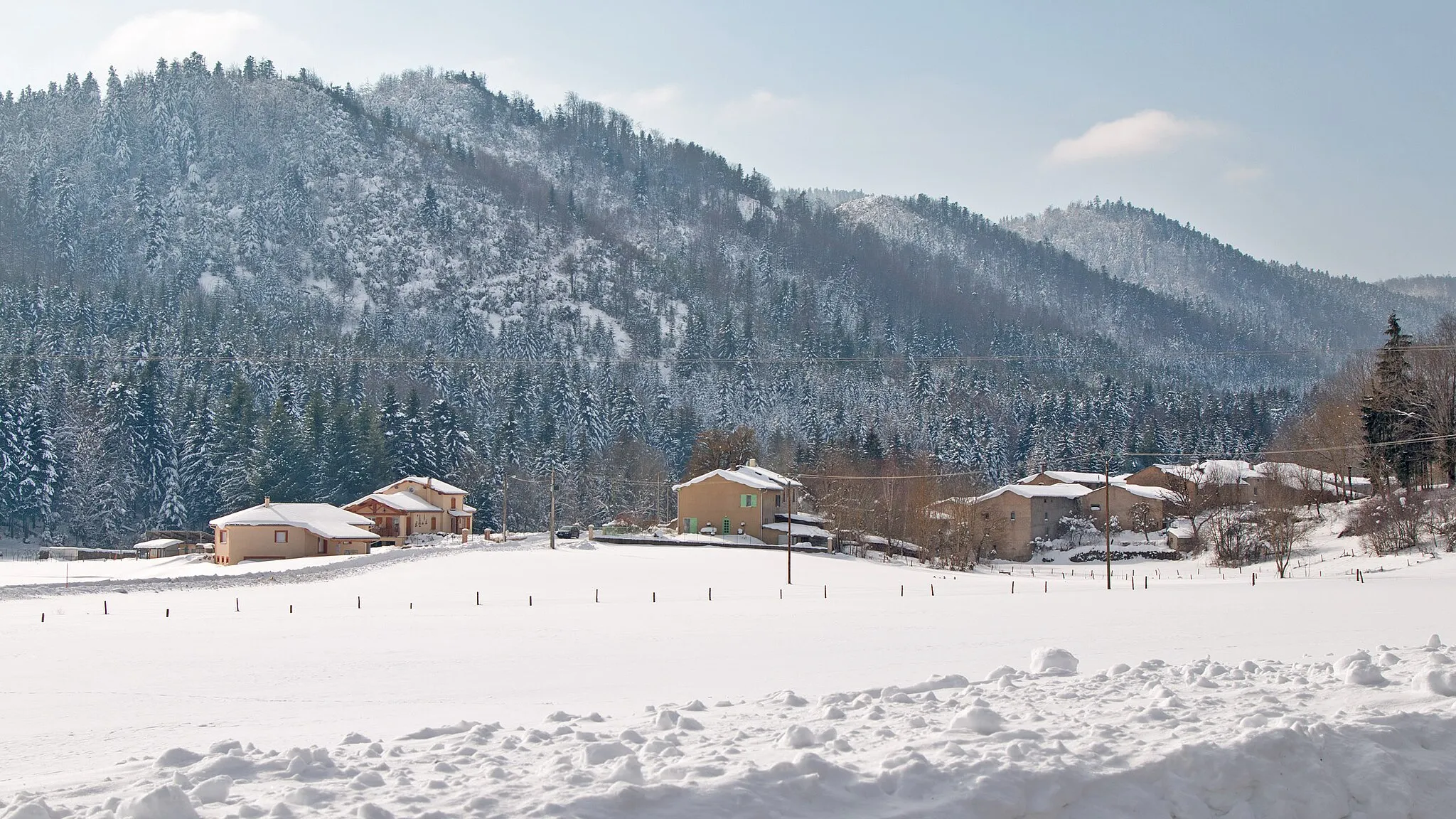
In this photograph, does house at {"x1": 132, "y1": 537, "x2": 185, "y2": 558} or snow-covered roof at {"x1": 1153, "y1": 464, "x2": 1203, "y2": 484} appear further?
snow-covered roof at {"x1": 1153, "y1": 464, "x2": 1203, "y2": 484}

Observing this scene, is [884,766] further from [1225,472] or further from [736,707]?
[1225,472]

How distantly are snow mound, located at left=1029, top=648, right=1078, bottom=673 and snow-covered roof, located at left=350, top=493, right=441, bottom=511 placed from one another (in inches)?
3265

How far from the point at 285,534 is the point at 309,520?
272 centimetres

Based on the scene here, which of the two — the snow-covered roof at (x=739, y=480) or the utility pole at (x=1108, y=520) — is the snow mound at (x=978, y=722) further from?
the snow-covered roof at (x=739, y=480)

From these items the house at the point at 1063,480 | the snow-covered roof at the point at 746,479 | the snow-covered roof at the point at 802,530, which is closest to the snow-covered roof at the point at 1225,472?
the house at the point at 1063,480

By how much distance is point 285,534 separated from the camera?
257 ft

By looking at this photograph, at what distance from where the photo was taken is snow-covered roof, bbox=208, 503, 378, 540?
77062 mm

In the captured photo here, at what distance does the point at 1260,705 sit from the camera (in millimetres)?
11180

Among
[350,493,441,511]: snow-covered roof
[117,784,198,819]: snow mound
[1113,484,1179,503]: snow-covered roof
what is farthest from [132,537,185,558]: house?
[117,784,198,819]: snow mound

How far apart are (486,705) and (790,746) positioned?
9.60m

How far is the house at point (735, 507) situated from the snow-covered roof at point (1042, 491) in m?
18.7

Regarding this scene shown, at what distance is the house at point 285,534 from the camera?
76688mm

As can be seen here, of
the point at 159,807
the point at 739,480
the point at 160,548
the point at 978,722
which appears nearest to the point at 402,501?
the point at 160,548

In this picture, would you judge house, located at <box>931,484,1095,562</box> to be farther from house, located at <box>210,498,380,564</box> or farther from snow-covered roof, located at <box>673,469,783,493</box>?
house, located at <box>210,498,380,564</box>
